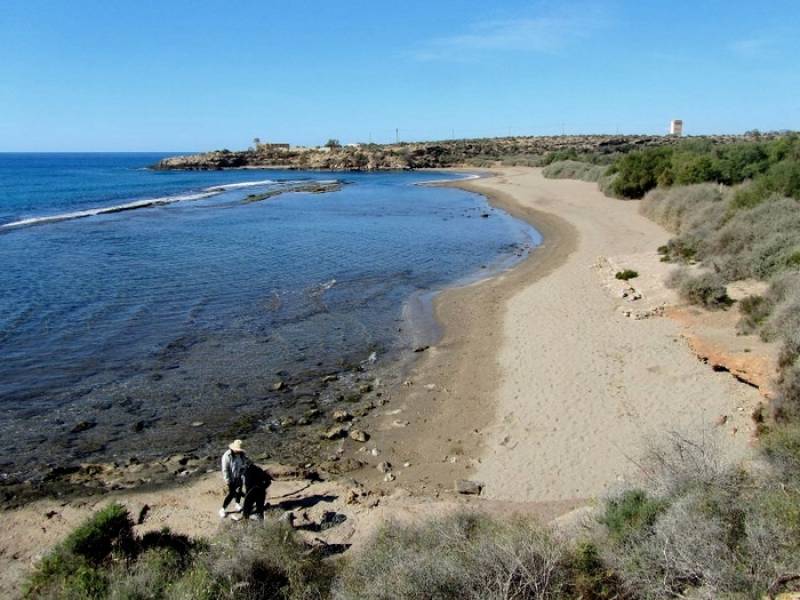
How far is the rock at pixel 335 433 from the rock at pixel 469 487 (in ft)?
9.39

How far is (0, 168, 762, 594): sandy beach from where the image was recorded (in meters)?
9.33

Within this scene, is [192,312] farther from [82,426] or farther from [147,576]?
[147,576]

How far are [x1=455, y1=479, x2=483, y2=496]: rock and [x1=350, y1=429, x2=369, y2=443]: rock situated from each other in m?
2.40

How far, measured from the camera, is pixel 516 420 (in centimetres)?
1218

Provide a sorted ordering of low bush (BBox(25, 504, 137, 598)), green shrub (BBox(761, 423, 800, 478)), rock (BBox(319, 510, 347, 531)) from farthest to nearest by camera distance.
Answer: rock (BBox(319, 510, 347, 531)) → green shrub (BBox(761, 423, 800, 478)) → low bush (BBox(25, 504, 137, 598))

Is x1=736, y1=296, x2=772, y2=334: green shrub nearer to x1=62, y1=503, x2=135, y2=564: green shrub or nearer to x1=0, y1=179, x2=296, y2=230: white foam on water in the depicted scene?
x1=62, y1=503, x2=135, y2=564: green shrub

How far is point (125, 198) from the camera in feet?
204

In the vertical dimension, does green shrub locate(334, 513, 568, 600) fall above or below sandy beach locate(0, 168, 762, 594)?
above

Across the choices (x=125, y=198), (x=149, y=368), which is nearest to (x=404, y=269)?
(x=149, y=368)

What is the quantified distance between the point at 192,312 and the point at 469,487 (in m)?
13.4

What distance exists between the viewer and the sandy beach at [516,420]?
9.33 meters

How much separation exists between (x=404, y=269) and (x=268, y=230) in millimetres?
15497

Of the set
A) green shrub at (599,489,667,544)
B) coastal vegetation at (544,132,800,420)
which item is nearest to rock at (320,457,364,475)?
green shrub at (599,489,667,544)

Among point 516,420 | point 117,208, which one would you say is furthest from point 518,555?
point 117,208
